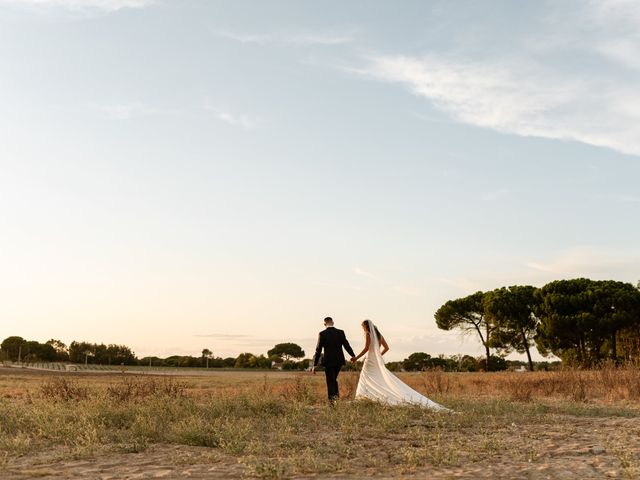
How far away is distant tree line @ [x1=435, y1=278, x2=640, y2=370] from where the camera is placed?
2074 inches

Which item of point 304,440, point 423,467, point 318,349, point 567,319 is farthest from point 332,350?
point 567,319

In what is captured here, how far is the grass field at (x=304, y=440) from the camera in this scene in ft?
25.9

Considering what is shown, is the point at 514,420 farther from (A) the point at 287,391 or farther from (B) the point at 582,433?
(A) the point at 287,391

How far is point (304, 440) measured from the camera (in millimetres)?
10039

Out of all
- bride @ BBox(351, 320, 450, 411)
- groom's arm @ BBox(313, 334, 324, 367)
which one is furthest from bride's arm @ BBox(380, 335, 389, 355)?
groom's arm @ BBox(313, 334, 324, 367)

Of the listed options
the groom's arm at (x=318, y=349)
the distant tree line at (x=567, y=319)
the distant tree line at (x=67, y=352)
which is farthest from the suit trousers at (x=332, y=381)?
the distant tree line at (x=67, y=352)

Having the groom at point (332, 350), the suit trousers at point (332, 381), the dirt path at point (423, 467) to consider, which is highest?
the groom at point (332, 350)

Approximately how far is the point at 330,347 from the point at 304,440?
15.9 feet

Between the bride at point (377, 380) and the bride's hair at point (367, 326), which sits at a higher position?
the bride's hair at point (367, 326)

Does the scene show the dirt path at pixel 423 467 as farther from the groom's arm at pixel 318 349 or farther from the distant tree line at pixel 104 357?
the distant tree line at pixel 104 357

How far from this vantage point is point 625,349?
4559cm

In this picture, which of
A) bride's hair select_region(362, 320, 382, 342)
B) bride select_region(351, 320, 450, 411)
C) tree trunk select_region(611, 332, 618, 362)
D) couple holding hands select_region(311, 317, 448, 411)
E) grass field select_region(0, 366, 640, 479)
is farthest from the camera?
tree trunk select_region(611, 332, 618, 362)

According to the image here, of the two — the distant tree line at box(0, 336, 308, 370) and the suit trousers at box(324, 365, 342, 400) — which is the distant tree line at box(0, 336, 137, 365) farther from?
the suit trousers at box(324, 365, 342, 400)

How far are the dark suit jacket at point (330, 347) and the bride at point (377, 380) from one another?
1.21ft
